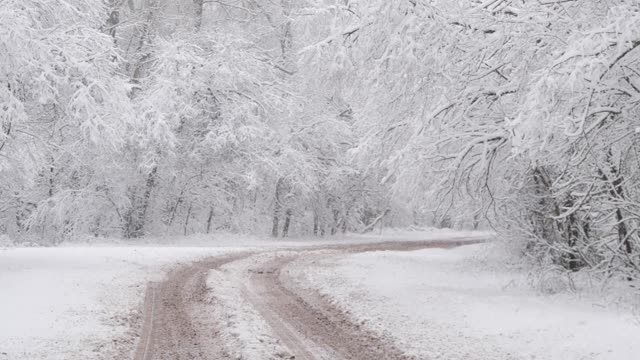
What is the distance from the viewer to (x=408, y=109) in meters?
12.8

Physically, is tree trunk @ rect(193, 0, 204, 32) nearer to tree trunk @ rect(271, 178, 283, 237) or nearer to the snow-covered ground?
tree trunk @ rect(271, 178, 283, 237)

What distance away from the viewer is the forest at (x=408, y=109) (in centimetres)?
956

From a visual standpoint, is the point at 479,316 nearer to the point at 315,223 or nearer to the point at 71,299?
the point at 71,299

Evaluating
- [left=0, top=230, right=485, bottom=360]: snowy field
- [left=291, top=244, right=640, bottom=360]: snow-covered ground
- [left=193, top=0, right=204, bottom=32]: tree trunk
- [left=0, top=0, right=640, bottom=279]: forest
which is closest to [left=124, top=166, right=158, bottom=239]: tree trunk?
[left=0, top=0, right=640, bottom=279]: forest

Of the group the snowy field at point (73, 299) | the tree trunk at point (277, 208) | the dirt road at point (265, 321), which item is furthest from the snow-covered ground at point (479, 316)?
the tree trunk at point (277, 208)

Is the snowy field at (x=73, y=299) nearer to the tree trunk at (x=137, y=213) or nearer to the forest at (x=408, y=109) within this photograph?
the forest at (x=408, y=109)

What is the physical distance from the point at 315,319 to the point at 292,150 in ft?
74.0

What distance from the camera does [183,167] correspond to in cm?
2942

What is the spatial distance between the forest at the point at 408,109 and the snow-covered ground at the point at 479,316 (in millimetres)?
1597

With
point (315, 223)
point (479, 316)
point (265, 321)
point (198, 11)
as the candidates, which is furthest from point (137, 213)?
point (479, 316)

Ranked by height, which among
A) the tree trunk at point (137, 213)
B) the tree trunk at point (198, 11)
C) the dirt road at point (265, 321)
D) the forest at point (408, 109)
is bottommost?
the dirt road at point (265, 321)

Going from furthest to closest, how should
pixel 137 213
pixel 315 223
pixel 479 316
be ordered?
1. pixel 315 223
2. pixel 137 213
3. pixel 479 316

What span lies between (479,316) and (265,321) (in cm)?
357

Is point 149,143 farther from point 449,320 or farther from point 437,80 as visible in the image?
point 449,320
